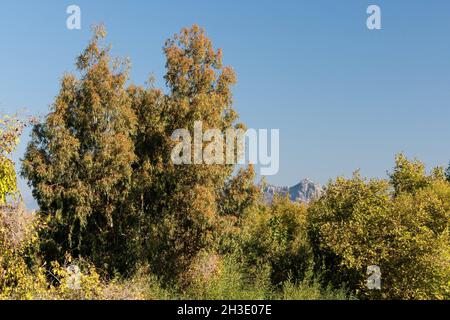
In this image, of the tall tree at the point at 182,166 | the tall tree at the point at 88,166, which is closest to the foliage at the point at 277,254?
the tall tree at the point at 182,166

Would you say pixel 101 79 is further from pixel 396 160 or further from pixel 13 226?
pixel 396 160

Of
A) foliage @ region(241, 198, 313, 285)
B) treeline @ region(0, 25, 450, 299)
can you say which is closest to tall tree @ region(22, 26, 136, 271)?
treeline @ region(0, 25, 450, 299)

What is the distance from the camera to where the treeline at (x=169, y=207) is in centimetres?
2111

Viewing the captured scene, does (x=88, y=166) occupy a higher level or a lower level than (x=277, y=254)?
higher

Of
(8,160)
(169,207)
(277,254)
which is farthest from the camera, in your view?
(277,254)

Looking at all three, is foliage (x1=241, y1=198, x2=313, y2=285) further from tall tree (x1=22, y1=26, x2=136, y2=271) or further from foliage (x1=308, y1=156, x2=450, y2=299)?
tall tree (x1=22, y1=26, x2=136, y2=271)

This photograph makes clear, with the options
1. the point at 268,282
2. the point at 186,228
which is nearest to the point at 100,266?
the point at 186,228

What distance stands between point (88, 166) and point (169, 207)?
3.72 m

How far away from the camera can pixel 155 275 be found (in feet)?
72.9

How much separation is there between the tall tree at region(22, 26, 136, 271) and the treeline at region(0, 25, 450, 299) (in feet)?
0.15

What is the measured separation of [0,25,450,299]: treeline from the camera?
69.3ft

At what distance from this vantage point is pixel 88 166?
70.3 feet

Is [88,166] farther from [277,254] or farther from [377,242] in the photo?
[377,242]

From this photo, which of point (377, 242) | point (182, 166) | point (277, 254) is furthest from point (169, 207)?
point (377, 242)
